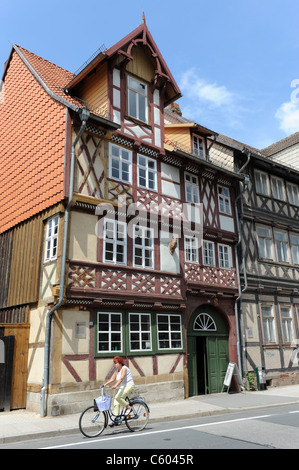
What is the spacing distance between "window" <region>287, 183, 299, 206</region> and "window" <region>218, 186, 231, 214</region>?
17.3 feet

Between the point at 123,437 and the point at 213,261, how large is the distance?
10.3m

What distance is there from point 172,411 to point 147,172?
8.67 metres

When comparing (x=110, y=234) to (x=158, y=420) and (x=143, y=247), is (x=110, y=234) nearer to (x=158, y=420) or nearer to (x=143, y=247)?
(x=143, y=247)

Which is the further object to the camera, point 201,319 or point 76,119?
point 201,319

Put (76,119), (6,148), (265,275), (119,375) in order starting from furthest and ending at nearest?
(265,275), (6,148), (76,119), (119,375)

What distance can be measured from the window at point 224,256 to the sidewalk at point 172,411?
5395 mm

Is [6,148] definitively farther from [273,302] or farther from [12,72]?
[273,302]

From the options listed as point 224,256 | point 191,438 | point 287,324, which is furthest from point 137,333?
point 287,324

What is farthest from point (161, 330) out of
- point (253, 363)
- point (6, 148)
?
point (6, 148)

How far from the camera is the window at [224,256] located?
18047 millimetres

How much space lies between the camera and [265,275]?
1953 cm

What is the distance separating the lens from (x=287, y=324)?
66.4 ft

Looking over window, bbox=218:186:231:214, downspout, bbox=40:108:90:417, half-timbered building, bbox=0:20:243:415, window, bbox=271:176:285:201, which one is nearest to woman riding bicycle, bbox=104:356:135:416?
half-timbered building, bbox=0:20:243:415

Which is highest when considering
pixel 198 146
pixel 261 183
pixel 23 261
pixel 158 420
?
pixel 198 146
